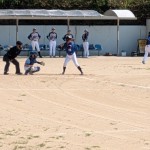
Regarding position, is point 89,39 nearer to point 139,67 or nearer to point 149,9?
point 149,9

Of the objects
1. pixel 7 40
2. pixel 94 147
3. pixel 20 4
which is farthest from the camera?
pixel 20 4

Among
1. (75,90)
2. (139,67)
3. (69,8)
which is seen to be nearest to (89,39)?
(69,8)

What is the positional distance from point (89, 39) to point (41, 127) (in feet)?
101

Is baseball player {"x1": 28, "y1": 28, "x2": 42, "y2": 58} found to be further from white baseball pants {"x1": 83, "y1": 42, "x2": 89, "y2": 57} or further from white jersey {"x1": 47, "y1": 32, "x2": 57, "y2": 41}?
white baseball pants {"x1": 83, "y1": 42, "x2": 89, "y2": 57}

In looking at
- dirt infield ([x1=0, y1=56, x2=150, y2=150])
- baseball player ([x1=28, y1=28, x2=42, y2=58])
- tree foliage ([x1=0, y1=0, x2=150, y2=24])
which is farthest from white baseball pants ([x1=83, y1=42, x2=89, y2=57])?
dirt infield ([x1=0, y1=56, x2=150, y2=150])

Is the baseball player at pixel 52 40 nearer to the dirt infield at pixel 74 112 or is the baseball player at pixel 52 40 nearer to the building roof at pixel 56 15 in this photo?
the building roof at pixel 56 15

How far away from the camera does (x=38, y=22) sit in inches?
1730

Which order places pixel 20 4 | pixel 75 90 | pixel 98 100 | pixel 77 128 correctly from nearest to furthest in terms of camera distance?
pixel 77 128 → pixel 98 100 → pixel 75 90 → pixel 20 4

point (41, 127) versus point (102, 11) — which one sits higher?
point (102, 11)

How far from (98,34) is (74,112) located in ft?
94.7

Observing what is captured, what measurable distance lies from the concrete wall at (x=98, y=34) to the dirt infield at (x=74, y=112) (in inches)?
695

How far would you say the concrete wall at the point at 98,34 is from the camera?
42906 millimetres

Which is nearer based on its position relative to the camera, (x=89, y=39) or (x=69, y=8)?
(x=89, y=39)

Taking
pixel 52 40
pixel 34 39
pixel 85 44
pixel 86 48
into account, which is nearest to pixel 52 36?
pixel 52 40
